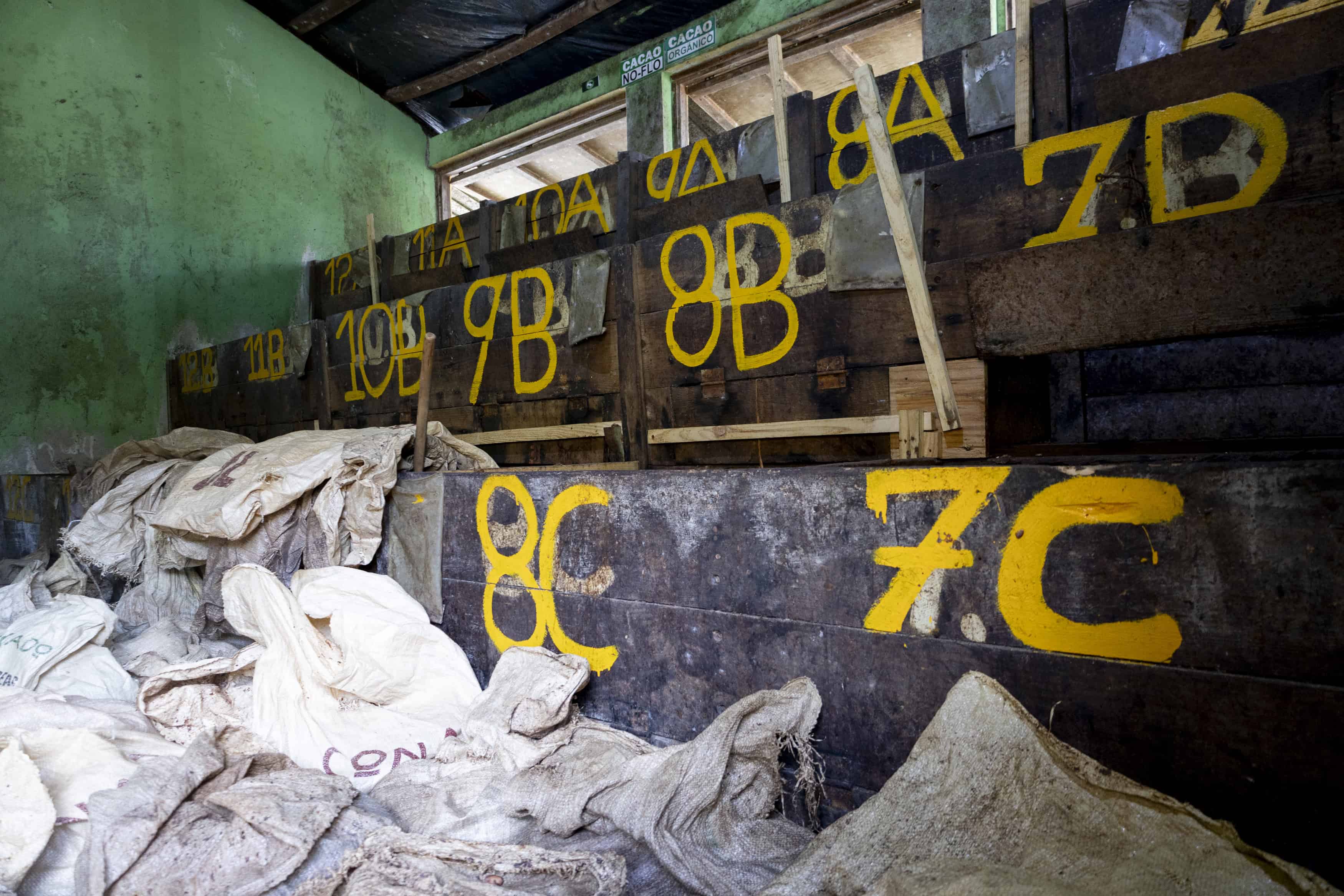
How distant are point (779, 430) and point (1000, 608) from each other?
2.05 meters

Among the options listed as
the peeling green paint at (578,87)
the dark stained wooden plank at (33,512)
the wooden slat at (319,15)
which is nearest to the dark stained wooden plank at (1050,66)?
the peeling green paint at (578,87)

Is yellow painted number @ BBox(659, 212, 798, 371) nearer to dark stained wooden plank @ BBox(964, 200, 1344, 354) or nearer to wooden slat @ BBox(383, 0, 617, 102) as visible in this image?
dark stained wooden plank @ BBox(964, 200, 1344, 354)

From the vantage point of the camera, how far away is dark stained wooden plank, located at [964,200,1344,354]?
8.59 ft

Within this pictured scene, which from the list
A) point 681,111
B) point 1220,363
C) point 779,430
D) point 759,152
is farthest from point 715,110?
point 1220,363

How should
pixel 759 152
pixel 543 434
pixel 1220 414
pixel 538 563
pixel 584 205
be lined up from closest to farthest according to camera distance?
pixel 538 563 < pixel 1220 414 < pixel 543 434 < pixel 759 152 < pixel 584 205

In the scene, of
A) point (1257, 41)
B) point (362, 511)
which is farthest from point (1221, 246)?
point (362, 511)

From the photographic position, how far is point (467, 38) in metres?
8.54

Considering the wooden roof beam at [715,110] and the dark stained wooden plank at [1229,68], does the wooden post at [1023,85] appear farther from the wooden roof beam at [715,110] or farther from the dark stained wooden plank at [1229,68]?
the wooden roof beam at [715,110]

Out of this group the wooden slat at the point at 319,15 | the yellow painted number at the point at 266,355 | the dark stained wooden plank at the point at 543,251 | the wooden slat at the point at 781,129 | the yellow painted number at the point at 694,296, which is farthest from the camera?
the wooden slat at the point at 319,15

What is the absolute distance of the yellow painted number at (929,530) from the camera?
1.89 meters

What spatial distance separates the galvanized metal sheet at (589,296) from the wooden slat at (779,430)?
0.73 metres

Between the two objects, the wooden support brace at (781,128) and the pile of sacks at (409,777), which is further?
the wooden support brace at (781,128)

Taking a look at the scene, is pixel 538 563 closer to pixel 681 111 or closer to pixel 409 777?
pixel 409 777

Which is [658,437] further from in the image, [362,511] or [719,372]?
[362,511]
